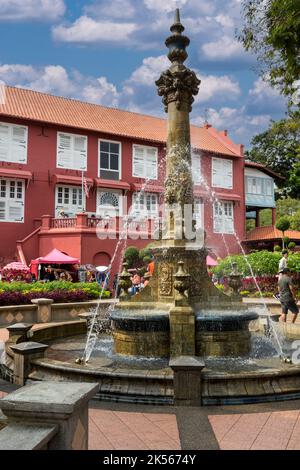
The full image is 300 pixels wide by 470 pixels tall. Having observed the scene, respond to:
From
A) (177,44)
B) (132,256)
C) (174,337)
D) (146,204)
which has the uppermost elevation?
(177,44)

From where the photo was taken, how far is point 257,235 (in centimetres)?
3734

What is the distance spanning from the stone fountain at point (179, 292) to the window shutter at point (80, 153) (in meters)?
20.5

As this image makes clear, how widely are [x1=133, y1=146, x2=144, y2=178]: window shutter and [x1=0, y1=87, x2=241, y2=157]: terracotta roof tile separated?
1117mm

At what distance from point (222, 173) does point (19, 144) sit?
16.9 meters

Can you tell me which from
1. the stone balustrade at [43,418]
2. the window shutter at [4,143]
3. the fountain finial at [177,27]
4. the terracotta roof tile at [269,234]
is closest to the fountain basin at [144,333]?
the stone balustrade at [43,418]

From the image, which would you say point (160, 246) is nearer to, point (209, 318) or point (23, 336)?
point (209, 318)

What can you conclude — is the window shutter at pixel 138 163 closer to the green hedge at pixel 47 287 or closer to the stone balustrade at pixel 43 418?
the green hedge at pixel 47 287

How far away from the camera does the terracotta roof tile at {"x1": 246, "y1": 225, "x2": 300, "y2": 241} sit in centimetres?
3572

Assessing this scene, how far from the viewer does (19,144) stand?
91.8 ft

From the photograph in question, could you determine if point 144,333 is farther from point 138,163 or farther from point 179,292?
point 138,163

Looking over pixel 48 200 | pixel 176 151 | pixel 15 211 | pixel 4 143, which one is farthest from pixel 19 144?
pixel 176 151

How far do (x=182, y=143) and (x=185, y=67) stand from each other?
1.85 m

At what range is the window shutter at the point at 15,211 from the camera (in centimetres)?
2722
